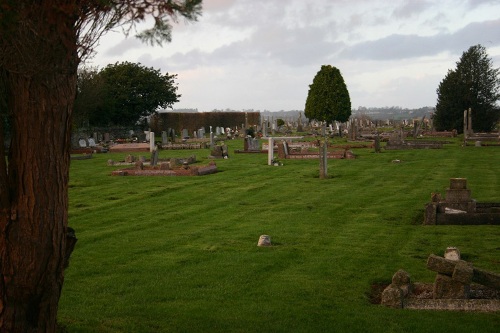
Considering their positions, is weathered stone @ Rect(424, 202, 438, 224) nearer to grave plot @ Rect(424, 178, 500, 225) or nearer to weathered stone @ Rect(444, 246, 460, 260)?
grave plot @ Rect(424, 178, 500, 225)

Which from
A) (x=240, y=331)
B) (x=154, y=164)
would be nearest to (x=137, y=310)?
(x=240, y=331)

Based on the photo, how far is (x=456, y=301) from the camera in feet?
28.3

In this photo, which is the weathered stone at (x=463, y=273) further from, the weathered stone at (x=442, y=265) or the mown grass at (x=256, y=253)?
the mown grass at (x=256, y=253)

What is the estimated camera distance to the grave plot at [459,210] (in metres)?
14.5

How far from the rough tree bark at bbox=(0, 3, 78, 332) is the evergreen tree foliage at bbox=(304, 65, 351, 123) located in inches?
2218

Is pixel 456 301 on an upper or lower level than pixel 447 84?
lower

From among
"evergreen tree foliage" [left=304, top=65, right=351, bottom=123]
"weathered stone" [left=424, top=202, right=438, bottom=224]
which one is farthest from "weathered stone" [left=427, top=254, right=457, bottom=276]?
"evergreen tree foliage" [left=304, top=65, right=351, bottom=123]

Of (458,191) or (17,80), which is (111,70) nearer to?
(458,191)

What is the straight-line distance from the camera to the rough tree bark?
6.02m

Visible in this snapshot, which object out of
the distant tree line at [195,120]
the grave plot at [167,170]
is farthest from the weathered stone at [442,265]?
the distant tree line at [195,120]

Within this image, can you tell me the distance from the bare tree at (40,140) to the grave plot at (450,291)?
443cm

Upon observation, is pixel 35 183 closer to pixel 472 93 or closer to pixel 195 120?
pixel 472 93

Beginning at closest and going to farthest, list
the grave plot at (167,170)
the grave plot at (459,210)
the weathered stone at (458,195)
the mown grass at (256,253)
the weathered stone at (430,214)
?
the mown grass at (256,253)
the grave plot at (459,210)
the weathered stone at (430,214)
the weathered stone at (458,195)
the grave plot at (167,170)

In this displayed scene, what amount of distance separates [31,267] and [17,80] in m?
1.71
